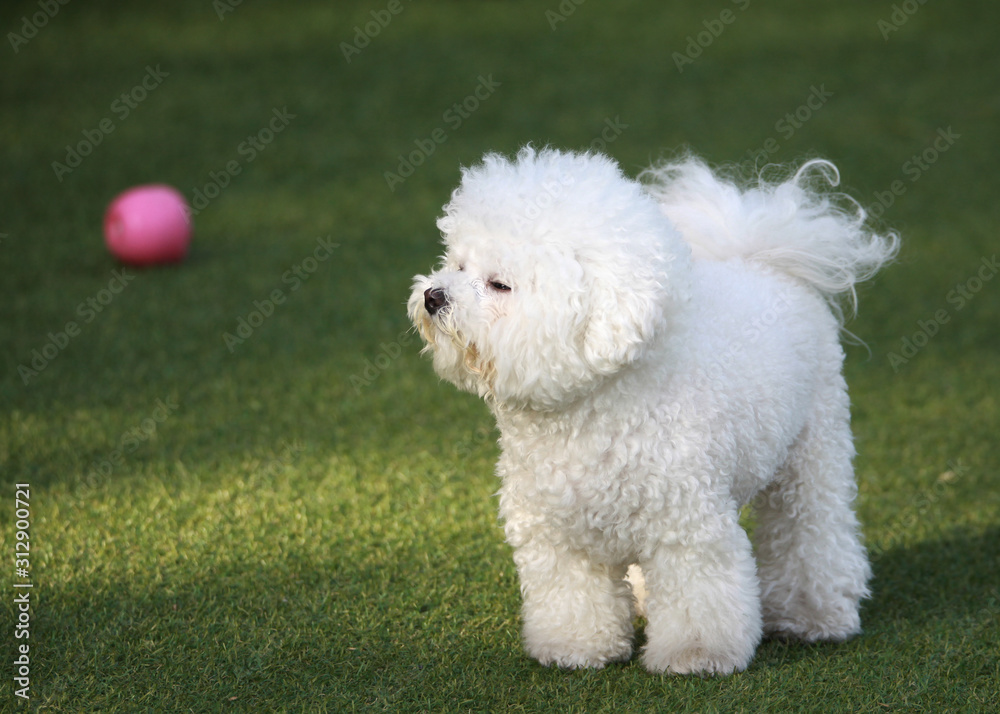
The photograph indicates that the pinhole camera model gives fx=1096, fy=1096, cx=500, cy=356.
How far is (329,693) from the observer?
2.29 m

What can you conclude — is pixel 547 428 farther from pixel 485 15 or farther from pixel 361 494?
pixel 485 15

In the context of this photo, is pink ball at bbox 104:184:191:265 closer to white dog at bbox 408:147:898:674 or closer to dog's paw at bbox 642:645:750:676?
white dog at bbox 408:147:898:674

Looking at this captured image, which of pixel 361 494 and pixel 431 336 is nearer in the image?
pixel 431 336

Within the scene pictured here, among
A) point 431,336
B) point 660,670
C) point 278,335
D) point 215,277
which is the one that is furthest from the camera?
point 215,277

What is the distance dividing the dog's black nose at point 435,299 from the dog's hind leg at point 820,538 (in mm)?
955

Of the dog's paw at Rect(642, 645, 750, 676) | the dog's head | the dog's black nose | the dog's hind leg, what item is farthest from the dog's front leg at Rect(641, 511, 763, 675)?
the dog's black nose

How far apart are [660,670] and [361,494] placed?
49.5 inches

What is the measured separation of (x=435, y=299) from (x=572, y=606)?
0.75 metres

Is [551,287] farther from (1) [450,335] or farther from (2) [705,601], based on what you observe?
(2) [705,601]

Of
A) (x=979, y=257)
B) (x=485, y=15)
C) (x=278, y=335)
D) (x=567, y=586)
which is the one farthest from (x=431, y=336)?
(x=485, y=15)

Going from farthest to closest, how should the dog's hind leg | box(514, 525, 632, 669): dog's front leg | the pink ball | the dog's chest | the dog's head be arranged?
the pink ball → the dog's hind leg → box(514, 525, 632, 669): dog's front leg → the dog's chest → the dog's head

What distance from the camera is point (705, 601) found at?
2238mm

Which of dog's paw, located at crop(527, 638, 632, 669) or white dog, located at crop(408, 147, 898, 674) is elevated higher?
white dog, located at crop(408, 147, 898, 674)

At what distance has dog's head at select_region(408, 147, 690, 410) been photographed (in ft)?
6.72
